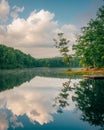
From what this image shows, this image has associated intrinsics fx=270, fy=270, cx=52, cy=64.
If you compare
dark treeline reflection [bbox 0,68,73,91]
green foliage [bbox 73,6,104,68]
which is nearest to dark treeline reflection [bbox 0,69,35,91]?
dark treeline reflection [bbox 0,68,73,91]

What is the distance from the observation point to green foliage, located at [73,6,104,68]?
8068cm

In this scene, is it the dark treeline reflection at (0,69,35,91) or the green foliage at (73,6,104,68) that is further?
the green foliage at (73,6,104,68)

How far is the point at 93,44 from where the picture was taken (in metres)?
87.7

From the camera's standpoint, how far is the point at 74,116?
1769 cm

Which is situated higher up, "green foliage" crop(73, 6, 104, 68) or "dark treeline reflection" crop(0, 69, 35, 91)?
"green foliage" crop(73, 6, 104, 68)

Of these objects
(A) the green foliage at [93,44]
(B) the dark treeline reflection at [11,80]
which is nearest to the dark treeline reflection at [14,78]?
(B) the dark treeline reflection at [11,80]

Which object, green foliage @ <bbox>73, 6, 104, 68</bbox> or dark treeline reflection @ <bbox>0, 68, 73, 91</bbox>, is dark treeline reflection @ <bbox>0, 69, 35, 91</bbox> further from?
green foliage @ <bbox>73, 6, 104, 68</bbox>

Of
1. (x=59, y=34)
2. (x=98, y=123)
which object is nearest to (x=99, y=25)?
(x=59, y=34)

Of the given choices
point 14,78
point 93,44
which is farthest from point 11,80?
point 93,44

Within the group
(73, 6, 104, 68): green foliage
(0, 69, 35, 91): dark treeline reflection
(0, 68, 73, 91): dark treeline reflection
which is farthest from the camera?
(73, 6, 104, 68): green foliage

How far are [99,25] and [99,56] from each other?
387 inches

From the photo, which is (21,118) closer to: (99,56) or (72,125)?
(72,125)

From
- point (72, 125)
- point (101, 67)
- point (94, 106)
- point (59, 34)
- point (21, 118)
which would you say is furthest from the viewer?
point (59, 34)

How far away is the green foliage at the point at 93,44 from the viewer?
80.7 m
